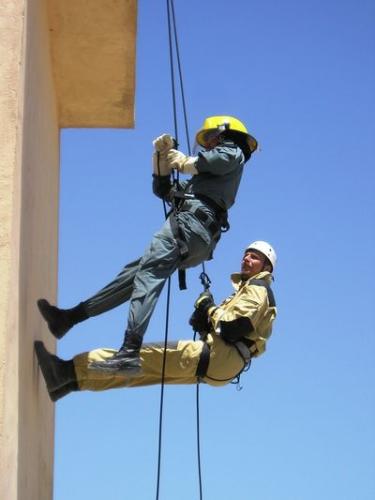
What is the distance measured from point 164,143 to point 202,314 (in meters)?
1.26

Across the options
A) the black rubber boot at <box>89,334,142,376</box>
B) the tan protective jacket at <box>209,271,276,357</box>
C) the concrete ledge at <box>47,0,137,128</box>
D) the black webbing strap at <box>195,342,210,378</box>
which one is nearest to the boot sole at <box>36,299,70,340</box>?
the black rubber boot at <box>89,334,142,376</box>

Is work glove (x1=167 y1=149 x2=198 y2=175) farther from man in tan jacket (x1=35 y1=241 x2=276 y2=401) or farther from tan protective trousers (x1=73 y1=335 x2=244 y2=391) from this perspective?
tan protective trousers (x1=73 y1=335 x2=244 y2=391)

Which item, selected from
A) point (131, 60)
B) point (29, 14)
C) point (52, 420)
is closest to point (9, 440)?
point (29, 14)

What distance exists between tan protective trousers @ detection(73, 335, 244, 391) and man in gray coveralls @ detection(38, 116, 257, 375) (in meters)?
0.23

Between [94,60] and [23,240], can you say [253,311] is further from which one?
[94,60]

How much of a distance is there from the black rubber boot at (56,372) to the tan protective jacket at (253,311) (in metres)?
1.07

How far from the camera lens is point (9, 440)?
5.39m

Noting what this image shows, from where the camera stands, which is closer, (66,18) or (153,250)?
(153,250)

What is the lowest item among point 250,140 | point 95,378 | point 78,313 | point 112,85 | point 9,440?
point 9,440

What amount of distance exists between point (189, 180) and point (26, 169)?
5.21 feet

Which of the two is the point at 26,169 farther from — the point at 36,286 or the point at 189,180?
the point at 189,180

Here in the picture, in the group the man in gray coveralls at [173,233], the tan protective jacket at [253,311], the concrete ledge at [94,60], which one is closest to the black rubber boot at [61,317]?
the man in gray coveralls at [173,233]

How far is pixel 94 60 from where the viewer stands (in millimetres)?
8562

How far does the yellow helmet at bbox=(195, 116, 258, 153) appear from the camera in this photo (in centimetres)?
766
